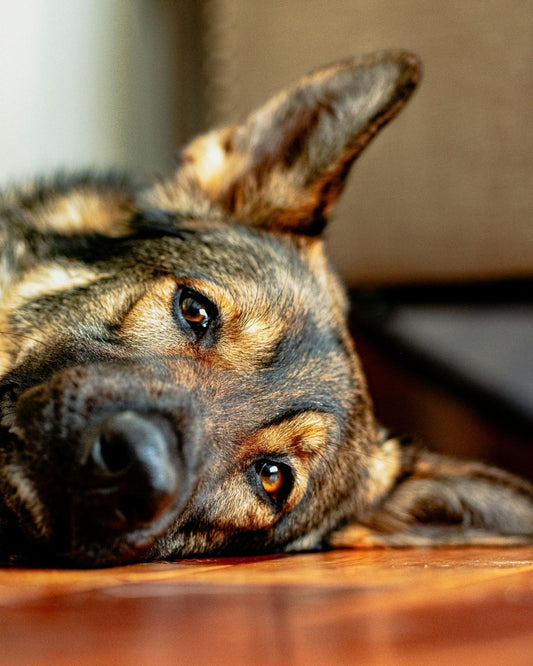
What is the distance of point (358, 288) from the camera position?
3002 mm

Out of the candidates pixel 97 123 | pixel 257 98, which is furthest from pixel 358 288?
pixel 97 123

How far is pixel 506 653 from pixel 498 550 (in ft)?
3.56

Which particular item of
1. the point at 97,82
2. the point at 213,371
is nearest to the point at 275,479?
the point at 213,371

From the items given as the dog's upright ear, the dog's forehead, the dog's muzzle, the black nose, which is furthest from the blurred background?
the black nose

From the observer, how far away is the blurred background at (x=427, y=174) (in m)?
2.67

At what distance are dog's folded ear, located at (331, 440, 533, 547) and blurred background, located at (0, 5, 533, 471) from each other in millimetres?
1021

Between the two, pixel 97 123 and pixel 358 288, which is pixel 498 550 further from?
pixel 97 123

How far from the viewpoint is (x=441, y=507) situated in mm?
1955

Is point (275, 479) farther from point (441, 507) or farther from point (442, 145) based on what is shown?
point (442, 145)

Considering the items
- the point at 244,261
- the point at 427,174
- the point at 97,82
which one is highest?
the point at 97,82

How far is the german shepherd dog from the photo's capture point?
46.4 inches

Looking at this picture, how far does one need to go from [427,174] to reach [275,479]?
5.64 ft

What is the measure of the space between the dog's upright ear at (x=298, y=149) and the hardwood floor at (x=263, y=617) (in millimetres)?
1152

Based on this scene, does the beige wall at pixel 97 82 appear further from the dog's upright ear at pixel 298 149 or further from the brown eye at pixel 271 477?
the brown eye at pixel 271 477
